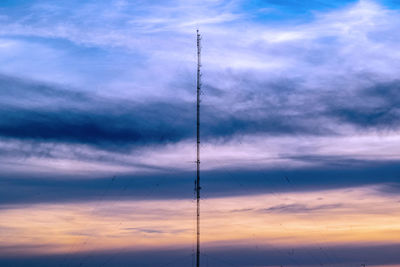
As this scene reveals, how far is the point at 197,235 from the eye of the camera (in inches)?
1746

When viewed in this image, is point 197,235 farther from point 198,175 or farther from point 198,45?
point 198,45

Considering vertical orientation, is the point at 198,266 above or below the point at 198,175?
below

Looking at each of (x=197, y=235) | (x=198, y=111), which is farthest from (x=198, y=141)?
(x=197, y=235)

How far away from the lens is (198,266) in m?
43.5

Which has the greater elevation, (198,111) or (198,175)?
(198,111)

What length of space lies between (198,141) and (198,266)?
22706 millimetres

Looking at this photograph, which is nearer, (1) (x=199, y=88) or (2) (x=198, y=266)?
(2) (x=198, y=266)

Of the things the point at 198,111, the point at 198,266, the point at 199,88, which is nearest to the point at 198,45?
the point at 199,88

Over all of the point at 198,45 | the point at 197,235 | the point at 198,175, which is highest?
the point at 198,45

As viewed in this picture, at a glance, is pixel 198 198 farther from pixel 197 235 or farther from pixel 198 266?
pixel 198 266

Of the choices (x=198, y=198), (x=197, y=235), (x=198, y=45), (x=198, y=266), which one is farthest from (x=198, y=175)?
(x=198, y=45)

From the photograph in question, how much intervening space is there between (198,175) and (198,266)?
16223 millimetres

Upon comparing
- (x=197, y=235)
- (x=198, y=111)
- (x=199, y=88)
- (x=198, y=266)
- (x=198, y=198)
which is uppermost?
(x=199, y=88)

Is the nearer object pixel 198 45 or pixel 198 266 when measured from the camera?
pixel 198 266
